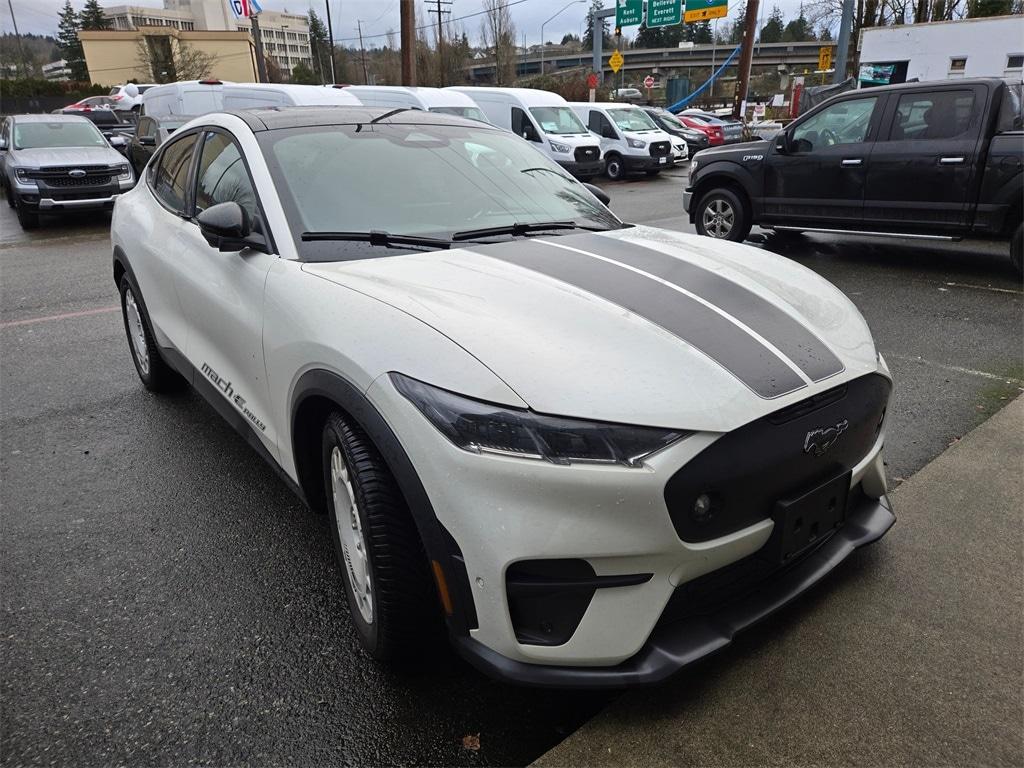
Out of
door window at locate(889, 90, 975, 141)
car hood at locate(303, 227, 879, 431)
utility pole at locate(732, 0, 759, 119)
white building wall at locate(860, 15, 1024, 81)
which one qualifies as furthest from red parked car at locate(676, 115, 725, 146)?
car hood at locate(303, 227, 879, 431)

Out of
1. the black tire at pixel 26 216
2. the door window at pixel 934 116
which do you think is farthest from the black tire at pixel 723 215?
the black tire at pixel 26 216

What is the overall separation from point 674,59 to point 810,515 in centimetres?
11895

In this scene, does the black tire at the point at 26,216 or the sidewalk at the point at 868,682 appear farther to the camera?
the black tire at the point at 26,216

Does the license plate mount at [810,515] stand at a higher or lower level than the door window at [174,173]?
lower

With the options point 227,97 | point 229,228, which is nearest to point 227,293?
point 229,228

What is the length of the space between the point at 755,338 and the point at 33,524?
3.10 meters

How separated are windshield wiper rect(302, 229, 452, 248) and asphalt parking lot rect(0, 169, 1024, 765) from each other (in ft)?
4.06

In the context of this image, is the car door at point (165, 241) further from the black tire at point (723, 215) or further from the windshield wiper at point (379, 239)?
the black tire at point (723, 215)

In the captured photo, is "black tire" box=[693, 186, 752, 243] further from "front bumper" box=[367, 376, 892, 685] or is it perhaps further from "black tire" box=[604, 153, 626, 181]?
"black tire" box=[604, 153, 626, 181]

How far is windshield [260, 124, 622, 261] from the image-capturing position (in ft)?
9.20

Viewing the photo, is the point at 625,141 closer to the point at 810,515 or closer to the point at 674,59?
the point at 810,515

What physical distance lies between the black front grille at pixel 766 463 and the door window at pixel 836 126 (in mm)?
6751

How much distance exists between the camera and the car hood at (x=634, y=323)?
5.96 ft

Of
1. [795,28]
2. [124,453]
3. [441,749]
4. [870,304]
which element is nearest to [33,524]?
[124,453]
